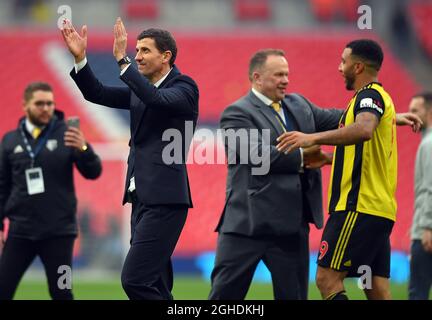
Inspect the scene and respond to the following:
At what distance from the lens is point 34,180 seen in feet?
26.1

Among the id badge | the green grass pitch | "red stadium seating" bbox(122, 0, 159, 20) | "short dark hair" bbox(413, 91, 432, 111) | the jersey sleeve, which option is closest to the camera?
the jersey sleeve

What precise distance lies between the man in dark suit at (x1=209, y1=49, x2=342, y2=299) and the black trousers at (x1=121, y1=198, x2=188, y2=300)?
2.75ft

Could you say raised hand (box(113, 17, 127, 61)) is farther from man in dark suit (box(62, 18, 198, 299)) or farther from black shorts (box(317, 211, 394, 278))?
black shorts (box(317, 211, 394, 278))

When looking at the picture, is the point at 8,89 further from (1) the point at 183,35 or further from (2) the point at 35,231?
(2) the point at 35,231

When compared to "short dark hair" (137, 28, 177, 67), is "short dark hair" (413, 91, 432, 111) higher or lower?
lower

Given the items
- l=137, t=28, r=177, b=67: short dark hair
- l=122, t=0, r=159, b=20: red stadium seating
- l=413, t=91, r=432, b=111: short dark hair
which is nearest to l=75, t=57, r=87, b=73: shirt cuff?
l=137, t=28, r=177, b=67: short dark hair

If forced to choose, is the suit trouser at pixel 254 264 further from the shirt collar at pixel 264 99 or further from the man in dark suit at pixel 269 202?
the shirt collar at pixel 264 99

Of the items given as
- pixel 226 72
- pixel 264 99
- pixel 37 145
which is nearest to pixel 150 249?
pixel 264 99

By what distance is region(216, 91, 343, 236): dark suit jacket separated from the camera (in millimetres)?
6992

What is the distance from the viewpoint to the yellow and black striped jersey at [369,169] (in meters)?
6.20

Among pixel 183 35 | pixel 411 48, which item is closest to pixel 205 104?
pixel 183 35

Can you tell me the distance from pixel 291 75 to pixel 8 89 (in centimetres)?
602

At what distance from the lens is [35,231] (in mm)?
7773

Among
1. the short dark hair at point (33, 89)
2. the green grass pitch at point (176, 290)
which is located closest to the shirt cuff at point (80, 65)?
the short dark hair at point (33, 89)
